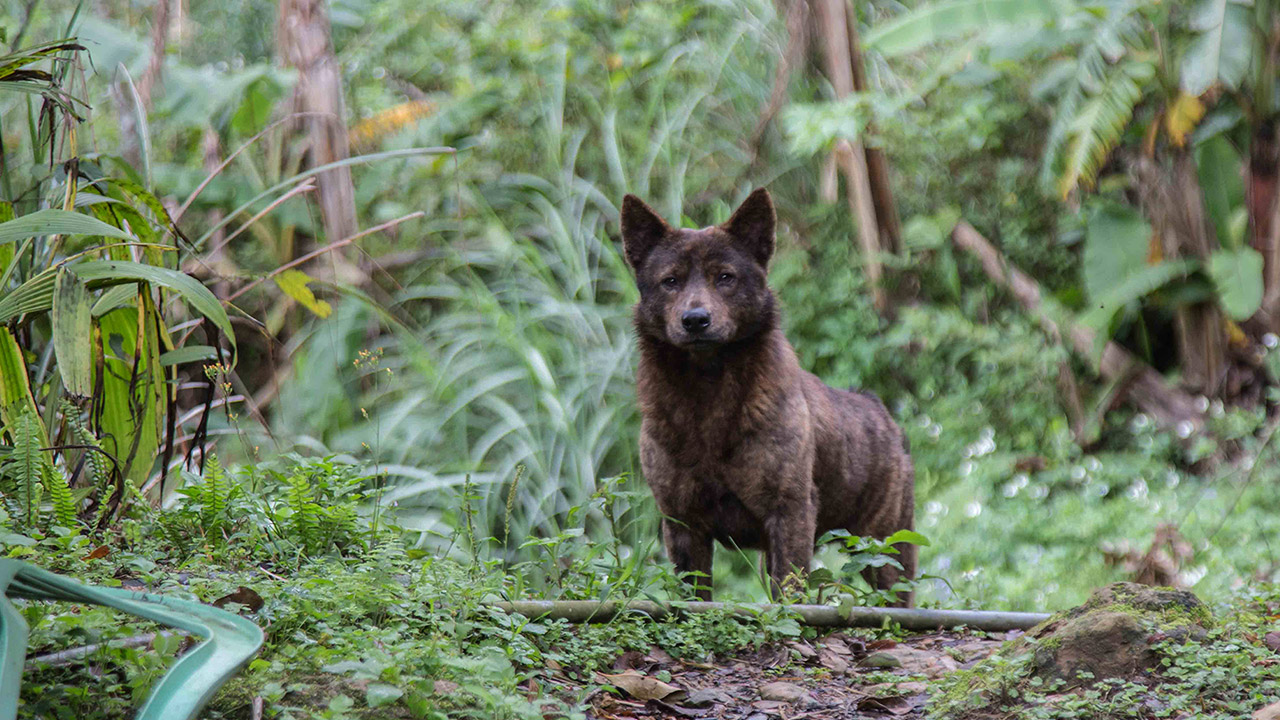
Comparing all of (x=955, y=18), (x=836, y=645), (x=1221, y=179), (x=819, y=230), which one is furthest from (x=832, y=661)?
(x=1221, y=179)

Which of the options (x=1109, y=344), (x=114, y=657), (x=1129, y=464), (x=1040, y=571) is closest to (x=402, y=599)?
(x=114, y=657)

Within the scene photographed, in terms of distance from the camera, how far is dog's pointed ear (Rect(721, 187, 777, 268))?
16.8 ft

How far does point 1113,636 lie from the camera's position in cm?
297

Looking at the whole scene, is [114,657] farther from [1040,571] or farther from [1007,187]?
[1007,187]

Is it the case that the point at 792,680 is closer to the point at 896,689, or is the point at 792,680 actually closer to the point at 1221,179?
the point at 896,689

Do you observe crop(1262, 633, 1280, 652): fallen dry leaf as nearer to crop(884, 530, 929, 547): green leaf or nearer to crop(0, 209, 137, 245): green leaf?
crop(884, 530, 929, 547): green leaf

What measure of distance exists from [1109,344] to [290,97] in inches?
283

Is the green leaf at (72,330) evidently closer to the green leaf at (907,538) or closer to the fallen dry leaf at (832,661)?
the fallen dry leaf at (832,661)

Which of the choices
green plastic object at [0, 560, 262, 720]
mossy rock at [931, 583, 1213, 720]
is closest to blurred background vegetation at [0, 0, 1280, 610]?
mossy rock at [931, 583, 1213, 720]

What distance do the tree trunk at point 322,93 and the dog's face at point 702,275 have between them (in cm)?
367

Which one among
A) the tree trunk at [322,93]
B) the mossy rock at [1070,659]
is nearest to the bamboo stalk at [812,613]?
the mossy rock at [1070,659]

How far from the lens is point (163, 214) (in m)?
3.76

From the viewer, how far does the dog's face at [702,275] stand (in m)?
4.86

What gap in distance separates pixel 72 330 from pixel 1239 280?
8.55 meters
